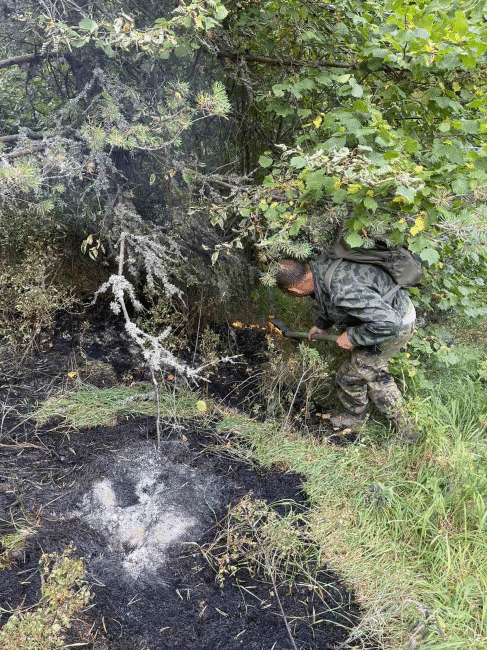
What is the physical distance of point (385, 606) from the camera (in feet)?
7.27

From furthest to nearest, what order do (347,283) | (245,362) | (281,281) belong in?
(245,362) → (281,281) → (347,283)

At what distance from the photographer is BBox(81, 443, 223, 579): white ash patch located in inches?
95.2

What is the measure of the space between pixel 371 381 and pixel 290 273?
91 centimetres

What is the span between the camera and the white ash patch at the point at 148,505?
2.42m

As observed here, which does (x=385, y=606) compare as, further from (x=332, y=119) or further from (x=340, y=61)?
(x=340, y=61)

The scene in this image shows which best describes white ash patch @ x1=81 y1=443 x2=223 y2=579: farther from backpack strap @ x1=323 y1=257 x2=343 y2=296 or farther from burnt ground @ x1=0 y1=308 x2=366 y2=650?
backpack strap @ x1=323 y1=257 x2=343 y2=296

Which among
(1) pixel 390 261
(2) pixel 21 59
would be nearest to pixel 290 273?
(1) pixel 390 261

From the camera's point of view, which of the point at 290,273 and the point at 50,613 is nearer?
the point at 50,613

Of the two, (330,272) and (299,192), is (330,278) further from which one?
(299,192)

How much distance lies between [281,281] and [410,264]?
0.78 meters

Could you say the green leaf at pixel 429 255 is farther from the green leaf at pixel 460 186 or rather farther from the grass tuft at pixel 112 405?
the grass tuft at pixel 112 405

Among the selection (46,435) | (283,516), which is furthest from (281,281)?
(46,435)

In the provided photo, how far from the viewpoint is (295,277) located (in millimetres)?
3092

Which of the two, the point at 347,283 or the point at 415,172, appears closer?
the point at 415,172
